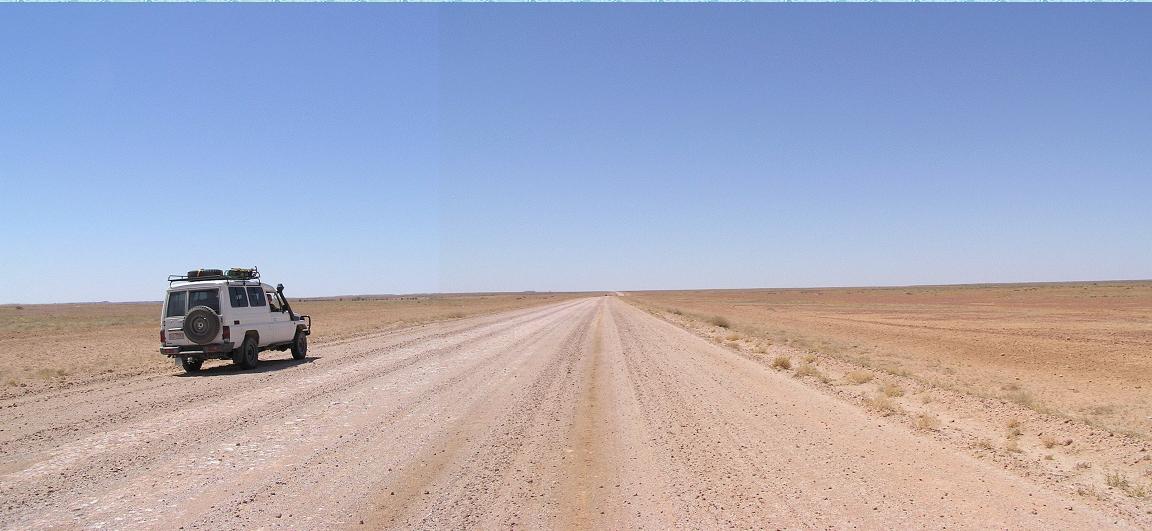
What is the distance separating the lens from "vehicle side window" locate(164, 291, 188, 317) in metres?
18.1

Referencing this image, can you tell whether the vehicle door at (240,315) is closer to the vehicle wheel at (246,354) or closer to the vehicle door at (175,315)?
the vehicle wheel at (246,354)

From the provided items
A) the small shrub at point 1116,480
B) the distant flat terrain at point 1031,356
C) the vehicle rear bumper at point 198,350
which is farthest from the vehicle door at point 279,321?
the small shrub at point 1116,480

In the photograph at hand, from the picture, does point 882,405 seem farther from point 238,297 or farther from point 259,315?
point 259,315

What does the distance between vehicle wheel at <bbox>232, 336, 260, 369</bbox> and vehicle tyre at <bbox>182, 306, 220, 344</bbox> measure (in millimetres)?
764

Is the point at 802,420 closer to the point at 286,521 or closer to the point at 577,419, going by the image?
the point at 577,419

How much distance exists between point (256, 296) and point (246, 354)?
6.28 ft

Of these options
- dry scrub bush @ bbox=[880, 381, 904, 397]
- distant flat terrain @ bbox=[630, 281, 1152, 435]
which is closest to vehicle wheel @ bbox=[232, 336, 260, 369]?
dry scrub bush @ bbox=[880, 381, 904, 397]

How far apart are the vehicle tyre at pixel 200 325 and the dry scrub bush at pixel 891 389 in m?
15.0

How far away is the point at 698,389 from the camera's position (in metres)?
13.8

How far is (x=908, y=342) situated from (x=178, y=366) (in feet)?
84.3

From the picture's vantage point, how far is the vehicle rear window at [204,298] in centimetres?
1806

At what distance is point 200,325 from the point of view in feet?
57.8

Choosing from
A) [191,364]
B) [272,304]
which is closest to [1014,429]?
[191,364]

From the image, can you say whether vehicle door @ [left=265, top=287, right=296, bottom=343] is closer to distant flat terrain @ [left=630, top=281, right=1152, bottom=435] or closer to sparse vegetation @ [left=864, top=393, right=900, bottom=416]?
sparse vegetation @ [left=864, top=393, right=900, bottom=416]
